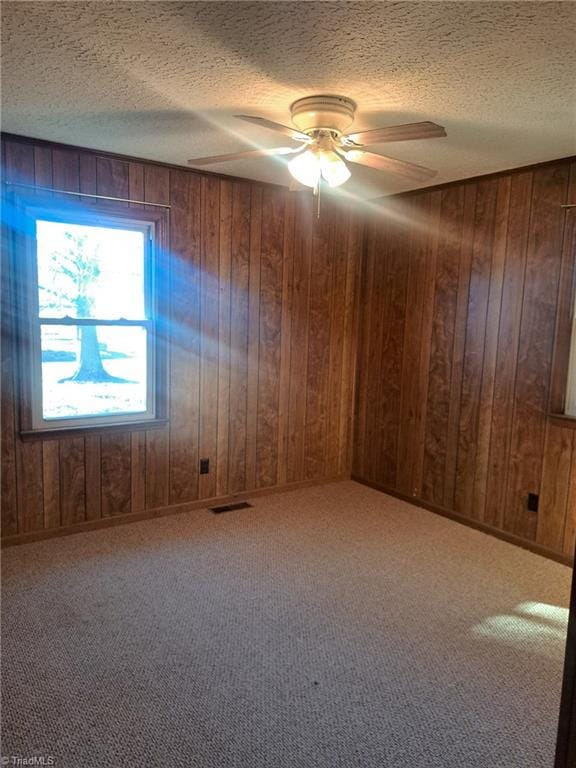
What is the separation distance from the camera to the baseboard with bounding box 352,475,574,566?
346 cm

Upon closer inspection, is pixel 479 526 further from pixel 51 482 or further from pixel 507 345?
pixel 51 482

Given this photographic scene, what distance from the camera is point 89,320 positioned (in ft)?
11.6

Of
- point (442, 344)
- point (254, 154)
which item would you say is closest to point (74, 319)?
point (254, 154)

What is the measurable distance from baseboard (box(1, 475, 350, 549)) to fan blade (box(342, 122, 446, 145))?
2.72m

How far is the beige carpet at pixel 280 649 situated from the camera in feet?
6.21

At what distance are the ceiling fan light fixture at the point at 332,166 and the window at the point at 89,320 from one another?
1.54 metres

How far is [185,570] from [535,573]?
2024 millimetres

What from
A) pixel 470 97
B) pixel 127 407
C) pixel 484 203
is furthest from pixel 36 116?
pixel 484 203

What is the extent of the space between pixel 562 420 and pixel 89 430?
2.96 metres

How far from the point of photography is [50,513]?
352cm

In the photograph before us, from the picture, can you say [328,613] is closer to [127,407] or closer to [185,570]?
[185,570]

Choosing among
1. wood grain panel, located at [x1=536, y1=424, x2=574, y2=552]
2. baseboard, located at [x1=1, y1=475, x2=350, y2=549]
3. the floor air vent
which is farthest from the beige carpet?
the floor air vent

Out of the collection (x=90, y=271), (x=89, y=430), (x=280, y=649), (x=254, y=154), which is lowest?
(x=280, y=649)

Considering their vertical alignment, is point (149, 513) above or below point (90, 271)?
below
